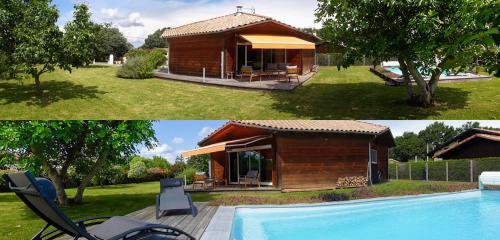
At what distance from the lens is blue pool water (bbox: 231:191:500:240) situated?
10.3 meters

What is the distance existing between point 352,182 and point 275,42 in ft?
27.0

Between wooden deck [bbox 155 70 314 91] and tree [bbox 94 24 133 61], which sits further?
wooden deck [bbox 155 70 314 91]

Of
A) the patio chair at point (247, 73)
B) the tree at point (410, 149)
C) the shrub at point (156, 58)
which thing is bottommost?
the tree at point (410, 149)

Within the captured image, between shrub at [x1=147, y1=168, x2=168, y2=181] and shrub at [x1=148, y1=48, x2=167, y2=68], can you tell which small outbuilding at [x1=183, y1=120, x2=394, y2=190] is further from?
shrub at [x1=147, y1=168, x2=168, y2=181]

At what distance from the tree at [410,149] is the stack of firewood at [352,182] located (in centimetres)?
3264

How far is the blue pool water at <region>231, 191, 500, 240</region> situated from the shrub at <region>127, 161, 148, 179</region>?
19106 millimetres

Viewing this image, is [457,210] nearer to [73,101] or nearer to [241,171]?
[241,171]

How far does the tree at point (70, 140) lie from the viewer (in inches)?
479

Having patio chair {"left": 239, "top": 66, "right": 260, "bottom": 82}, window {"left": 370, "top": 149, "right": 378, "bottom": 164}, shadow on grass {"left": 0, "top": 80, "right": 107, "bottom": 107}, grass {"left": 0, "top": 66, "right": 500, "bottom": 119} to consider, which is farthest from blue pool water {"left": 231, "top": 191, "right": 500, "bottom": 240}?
shadow on grass {"left": 0, "top": 80, "right": 107, "bottom": 107}

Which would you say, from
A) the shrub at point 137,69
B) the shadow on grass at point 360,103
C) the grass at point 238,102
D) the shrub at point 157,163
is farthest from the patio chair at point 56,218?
the shrub at point 157,163

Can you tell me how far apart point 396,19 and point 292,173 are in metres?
9.31

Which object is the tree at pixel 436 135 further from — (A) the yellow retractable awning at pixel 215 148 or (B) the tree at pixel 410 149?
(A) the yellow retractable awning at pixel 215 148

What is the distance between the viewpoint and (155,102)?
54.0ft

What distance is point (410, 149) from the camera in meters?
54.3
